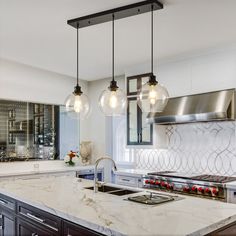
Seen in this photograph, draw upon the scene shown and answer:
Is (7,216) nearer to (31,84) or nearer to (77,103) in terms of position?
(77,103)

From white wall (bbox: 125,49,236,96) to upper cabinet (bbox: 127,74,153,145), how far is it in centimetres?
28

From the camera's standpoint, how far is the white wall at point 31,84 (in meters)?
4.75

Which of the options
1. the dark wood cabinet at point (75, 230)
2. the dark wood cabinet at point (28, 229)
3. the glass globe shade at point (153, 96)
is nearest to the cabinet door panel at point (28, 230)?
the dark wood cabinet at point (28, 229)

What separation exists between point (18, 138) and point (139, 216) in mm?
3629

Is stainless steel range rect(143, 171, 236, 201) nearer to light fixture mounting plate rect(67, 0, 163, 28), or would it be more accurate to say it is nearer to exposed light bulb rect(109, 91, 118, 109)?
exposed light bulb rect(109, 91, 118, 109)

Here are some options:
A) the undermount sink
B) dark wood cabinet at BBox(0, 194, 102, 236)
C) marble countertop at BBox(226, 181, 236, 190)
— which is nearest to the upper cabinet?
marble countertop at BBox(226, 181, 236, 190)

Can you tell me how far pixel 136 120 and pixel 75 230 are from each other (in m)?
3.04

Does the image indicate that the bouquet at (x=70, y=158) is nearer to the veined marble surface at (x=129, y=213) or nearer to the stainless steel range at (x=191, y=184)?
the stainless steel range at (x=191, y=184)

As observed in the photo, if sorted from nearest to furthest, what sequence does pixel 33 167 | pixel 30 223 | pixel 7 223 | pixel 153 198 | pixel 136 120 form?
pixel 153 198 → pixel 30 223 → pixel 7 223 → pixel 136 120 → pixel 33 167

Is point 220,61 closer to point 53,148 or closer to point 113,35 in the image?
point 113,35

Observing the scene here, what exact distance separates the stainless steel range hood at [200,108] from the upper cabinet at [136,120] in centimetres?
27

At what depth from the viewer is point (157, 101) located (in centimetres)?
273

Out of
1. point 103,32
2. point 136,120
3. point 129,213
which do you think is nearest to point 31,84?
point 136,120

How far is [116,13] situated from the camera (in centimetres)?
287
